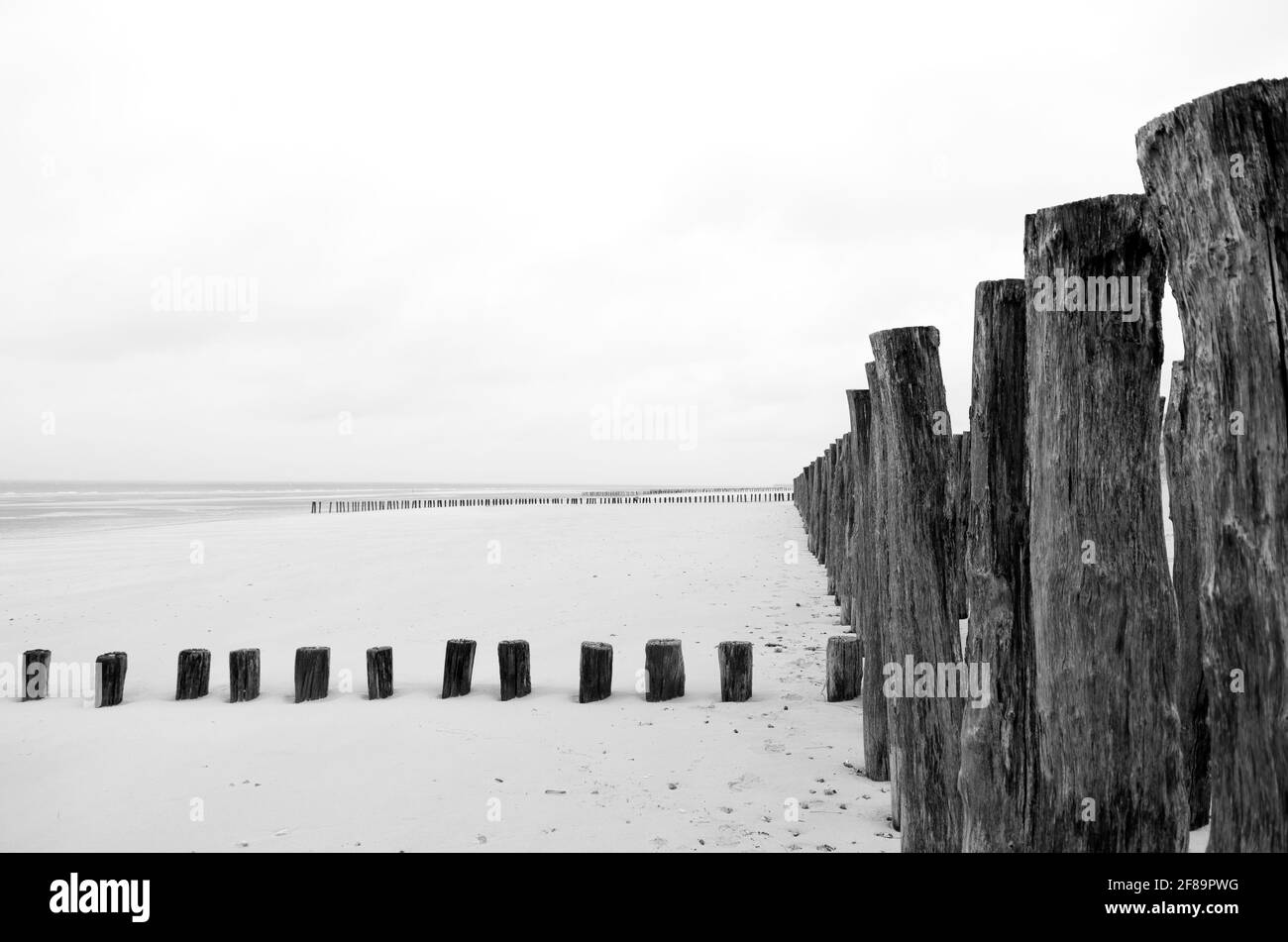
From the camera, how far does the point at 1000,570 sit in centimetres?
265

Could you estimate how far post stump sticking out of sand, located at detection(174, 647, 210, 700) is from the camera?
20.1 feet

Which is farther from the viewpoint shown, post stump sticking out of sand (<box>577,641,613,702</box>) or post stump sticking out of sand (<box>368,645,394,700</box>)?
post stump sticking out of sand (<box>368,645,394,700</box>)

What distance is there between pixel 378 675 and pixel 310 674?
492 mm

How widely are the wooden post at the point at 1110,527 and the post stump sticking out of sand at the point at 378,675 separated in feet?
15.9

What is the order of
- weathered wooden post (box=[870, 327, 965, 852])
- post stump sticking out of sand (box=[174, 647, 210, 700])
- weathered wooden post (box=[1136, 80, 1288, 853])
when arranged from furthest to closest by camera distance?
post stump sticking out of sand (box=[174, 647, 210, 700])
weathered wooden post (box=[870, 327, 965, 852])
weathered wooden post (box=[1136, 80, 1288, 853])

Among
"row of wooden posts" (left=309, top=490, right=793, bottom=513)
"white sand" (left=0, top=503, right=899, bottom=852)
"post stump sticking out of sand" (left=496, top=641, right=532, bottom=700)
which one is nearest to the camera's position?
"white sand" (left=0, top=503, right=899, bottom=852)

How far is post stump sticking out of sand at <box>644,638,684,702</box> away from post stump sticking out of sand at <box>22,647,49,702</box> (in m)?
4.59

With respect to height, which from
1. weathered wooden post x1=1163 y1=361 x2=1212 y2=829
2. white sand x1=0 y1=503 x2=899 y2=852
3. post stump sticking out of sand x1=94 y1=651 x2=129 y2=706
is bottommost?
white sand x1=0 y1=503 x2=899 y2=852

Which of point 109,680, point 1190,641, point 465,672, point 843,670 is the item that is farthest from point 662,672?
point 109,680

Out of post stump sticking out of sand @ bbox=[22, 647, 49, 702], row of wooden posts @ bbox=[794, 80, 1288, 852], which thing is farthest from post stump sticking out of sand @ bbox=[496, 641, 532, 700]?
post stump sticking out of sand @ bbox=[22, 647, 49, 702]

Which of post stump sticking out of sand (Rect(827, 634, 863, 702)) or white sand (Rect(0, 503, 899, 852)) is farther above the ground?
post stump sticking out of sand (Rect(827, 634, 863, 702))

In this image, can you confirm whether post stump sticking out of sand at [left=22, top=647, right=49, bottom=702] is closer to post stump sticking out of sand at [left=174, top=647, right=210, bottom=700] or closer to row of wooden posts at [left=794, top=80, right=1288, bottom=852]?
post stump sticking out of sand at [left=174, top=647, right=210, bottom=700]

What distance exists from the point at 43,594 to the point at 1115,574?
13424mm
